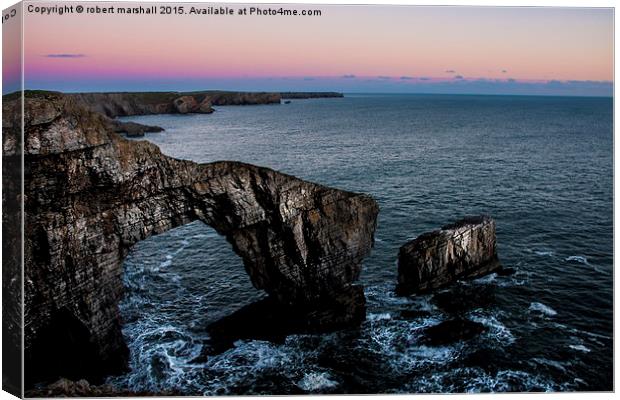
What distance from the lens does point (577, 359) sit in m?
31.6

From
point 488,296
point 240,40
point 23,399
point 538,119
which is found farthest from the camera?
point 538,119

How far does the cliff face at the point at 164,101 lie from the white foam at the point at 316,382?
27794mm

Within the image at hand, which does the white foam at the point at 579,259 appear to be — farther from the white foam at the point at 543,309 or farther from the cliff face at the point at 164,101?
the cliff face at the point at 164,101

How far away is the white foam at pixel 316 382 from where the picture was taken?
29.7 m

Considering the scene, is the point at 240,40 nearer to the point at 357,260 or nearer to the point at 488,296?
the point at 357,260

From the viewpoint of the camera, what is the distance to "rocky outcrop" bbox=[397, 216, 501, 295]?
4172 centimetres

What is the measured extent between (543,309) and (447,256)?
7.40 metres

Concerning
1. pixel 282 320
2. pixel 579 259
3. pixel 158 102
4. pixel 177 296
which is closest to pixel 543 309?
pixel 579 259

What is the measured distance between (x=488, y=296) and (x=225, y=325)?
1689 cm

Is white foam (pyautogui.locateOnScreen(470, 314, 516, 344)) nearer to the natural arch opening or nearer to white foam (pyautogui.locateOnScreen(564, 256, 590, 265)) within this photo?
white foam (pyautogui.locateOnScreen(564, 256, 590, 265))

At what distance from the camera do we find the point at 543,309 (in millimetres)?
37719

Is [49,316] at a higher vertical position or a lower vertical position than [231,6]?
lower

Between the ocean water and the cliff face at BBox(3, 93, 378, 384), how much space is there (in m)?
2.92

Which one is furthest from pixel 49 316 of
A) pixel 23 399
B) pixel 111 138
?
pixel 111 138
